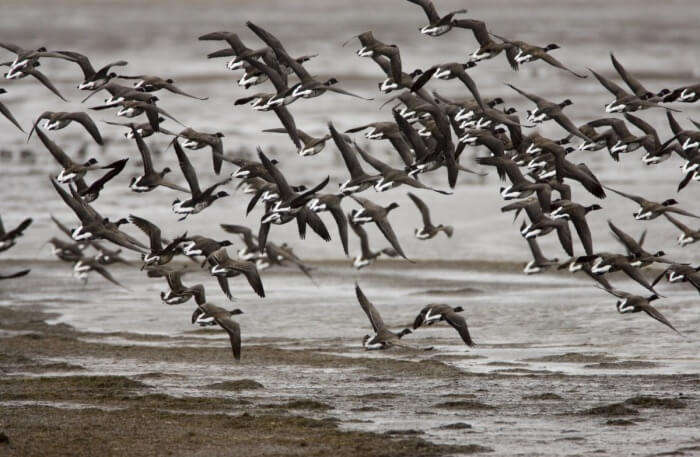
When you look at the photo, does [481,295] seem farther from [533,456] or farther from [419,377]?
[533,456]

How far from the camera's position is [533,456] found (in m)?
13.2

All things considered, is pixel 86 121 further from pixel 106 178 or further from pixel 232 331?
pixel 232 331

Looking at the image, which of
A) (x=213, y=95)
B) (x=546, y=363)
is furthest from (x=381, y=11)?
(x=546, y=363)

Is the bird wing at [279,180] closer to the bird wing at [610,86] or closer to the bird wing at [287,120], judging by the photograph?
the bird wing at [287,120]

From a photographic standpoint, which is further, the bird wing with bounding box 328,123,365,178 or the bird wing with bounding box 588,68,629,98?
the bird wing with bounding box 588,68,629,98

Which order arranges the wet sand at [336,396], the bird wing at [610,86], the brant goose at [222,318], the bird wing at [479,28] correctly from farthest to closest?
the bird wing at [610,86]
the bird wing at [479,28]
the brant goose at [222,318]
the wet sand at [336,396]

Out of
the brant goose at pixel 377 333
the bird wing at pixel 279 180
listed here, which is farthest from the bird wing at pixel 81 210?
the brant goose at pixel 377 333

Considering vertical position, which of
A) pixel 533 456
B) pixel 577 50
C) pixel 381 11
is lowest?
pixel 533 456

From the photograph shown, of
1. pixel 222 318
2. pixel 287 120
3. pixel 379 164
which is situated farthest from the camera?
pixel 287 120

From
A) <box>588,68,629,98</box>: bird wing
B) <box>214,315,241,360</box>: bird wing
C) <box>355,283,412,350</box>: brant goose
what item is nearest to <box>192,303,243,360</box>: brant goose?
<box>214,315,241,360</box>: bird wing

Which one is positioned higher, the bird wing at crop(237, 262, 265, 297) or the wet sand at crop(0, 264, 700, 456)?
the bird wing at crop(237, 262, 265, 297)

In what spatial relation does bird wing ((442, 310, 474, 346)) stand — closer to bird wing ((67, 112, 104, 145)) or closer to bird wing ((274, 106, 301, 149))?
bird wing ((274, 106, 301, 149))

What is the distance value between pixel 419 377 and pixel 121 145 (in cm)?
2531

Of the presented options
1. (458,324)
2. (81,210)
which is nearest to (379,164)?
(458,324)
